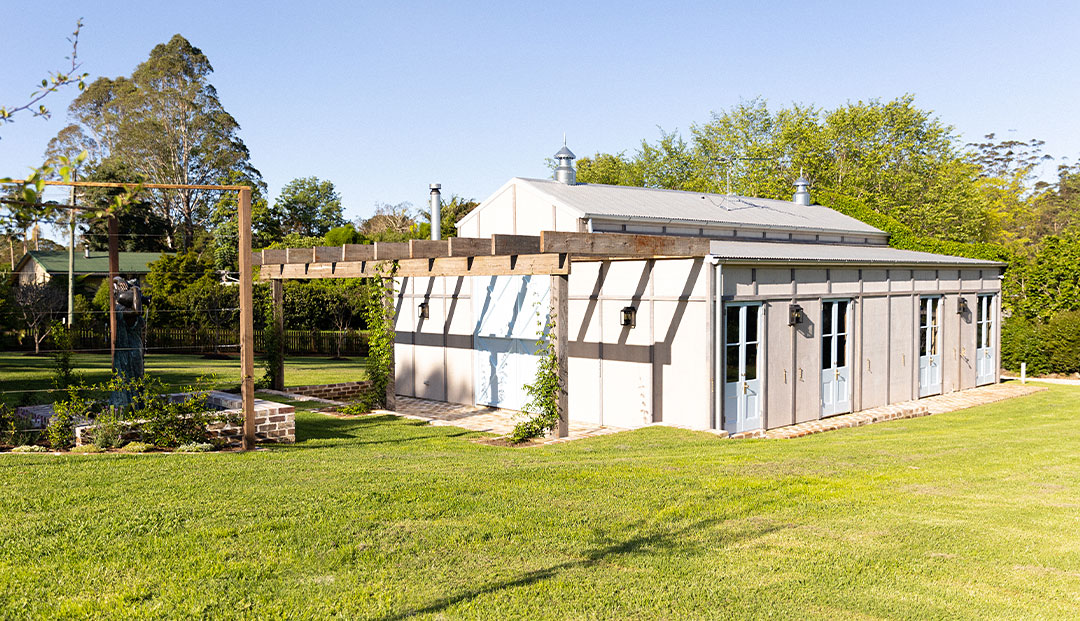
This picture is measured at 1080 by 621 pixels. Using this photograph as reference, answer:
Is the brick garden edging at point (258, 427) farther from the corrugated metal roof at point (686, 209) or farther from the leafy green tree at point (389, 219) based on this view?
the leafy green tree at point (389, 219)

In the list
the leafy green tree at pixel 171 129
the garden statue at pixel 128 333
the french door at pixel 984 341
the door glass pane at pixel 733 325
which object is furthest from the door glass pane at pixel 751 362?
the leafy green tree at pixel 171 129

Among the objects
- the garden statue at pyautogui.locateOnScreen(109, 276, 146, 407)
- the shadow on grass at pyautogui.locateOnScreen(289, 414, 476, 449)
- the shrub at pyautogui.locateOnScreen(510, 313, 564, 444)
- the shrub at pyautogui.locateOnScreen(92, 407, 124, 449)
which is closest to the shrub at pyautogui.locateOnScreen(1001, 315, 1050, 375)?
the shrub at pyautogui.locateOnScreen(510, 313, 564, 444)

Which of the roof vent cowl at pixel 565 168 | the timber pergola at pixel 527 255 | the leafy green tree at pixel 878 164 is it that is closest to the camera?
the timber pergola at pixel 527 255

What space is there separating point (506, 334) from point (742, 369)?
4888 millimetres

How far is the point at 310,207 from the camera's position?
52438 millimetres

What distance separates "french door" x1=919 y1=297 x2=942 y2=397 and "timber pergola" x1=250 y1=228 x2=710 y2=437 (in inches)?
304

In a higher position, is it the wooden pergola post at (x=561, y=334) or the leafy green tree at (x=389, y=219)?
the leafy green tree at (x=389, y=219)

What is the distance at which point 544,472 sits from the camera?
7895 millimetres

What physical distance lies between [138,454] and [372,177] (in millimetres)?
45102

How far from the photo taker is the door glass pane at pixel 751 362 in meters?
A: 12.9

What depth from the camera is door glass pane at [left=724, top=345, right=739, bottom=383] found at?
1257 centimetres

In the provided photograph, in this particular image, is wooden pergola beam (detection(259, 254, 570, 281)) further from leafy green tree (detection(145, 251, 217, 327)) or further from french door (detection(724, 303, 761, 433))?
leafy green tree (detection(145, 251, 217, 327))

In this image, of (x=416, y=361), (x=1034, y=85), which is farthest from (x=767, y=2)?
(x=1034, y=85)

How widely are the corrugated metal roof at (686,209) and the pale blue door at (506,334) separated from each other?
2771mm
